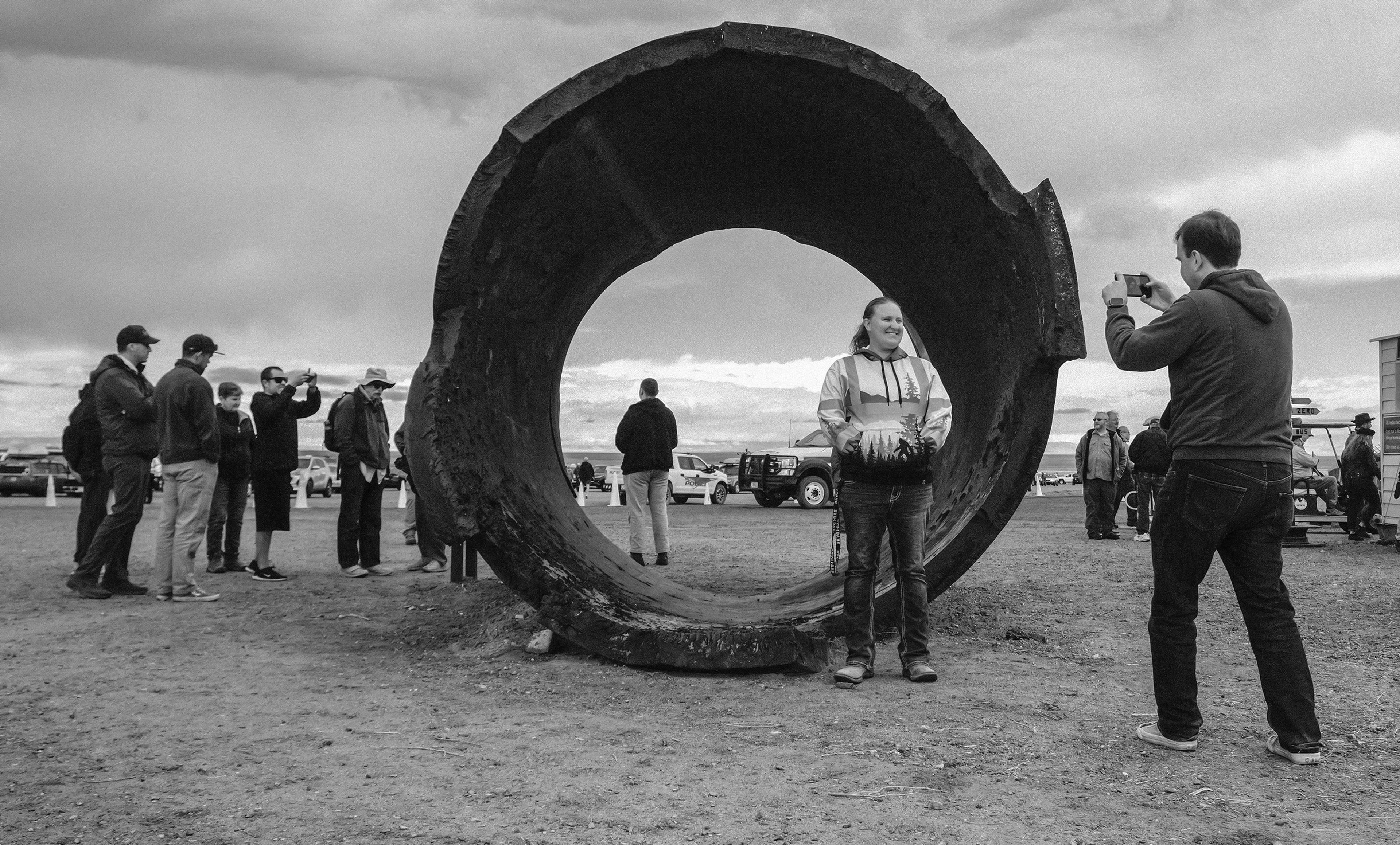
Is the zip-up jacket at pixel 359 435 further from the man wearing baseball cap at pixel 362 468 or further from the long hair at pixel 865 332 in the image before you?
the long hair at pixel 865 332

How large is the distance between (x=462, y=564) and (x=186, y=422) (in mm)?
2029

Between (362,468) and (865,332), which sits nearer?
(865,332)

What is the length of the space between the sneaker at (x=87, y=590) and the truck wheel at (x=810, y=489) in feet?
49.4

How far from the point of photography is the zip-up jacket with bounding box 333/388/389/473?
822cm

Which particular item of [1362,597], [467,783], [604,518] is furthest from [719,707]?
[604,518]

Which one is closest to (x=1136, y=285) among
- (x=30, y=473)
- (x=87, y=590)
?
(x=87, y=590)

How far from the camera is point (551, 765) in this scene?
338 centimetres

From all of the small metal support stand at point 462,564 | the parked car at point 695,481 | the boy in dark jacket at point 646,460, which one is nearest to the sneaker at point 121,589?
the small metal support stand at point 462,564

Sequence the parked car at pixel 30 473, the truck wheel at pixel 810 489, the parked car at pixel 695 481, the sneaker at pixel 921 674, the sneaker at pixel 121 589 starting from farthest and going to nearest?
1. the parked car at pixel 695 481
2. the parked car at pixel 30 473
3. the truck wheel at pixel 810 489
4. the sneaker at pixel 121 589
5. the sneaker at pixel 921 674

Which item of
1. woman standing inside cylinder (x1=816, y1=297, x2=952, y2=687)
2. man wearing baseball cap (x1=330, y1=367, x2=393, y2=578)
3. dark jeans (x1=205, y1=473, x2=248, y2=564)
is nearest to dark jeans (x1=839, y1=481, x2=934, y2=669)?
woman standing inside cylinder (x1=816, y1=297, x2=952, y2=687)

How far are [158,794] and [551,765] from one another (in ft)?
3.69

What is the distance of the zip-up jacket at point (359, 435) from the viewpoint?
8.22m

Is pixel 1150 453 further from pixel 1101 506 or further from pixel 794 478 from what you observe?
pixel 794 478

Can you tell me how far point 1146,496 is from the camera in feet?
40.2
